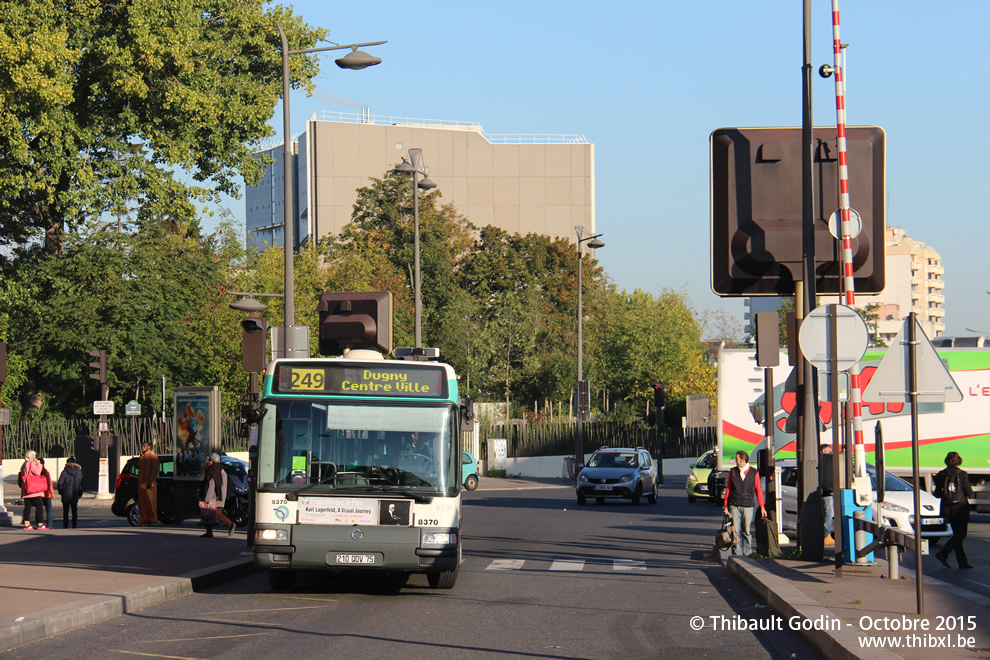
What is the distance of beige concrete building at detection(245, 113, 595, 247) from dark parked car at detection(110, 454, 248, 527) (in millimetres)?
52618

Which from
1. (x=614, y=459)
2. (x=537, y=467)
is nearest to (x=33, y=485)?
(x=614, y=459)

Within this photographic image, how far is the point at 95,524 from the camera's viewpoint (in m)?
26.1

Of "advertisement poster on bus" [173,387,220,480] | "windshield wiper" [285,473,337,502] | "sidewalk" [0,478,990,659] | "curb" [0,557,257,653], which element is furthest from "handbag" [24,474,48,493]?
"windshield wiper" [285,473,337,502]

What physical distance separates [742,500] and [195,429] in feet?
40.8

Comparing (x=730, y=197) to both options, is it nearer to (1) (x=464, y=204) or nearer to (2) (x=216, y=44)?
(2) (x=216, y=44)

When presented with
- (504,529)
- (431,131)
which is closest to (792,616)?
(504,529)

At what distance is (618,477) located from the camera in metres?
32.8

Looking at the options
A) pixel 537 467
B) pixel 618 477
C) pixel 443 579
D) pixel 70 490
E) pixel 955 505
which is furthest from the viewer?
pixel 537 467

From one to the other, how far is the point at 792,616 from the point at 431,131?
7319cm

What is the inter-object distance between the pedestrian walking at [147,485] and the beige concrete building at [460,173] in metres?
54.4

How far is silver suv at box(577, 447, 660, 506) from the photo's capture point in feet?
107

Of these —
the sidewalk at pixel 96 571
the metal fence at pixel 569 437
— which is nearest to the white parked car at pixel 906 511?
the sidewalk at pixel 96 571

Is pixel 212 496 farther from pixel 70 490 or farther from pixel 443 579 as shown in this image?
pixel 443 579

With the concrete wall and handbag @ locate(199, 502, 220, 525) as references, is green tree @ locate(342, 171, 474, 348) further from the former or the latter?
handbag @ locate(199, 502, 220, 525)
